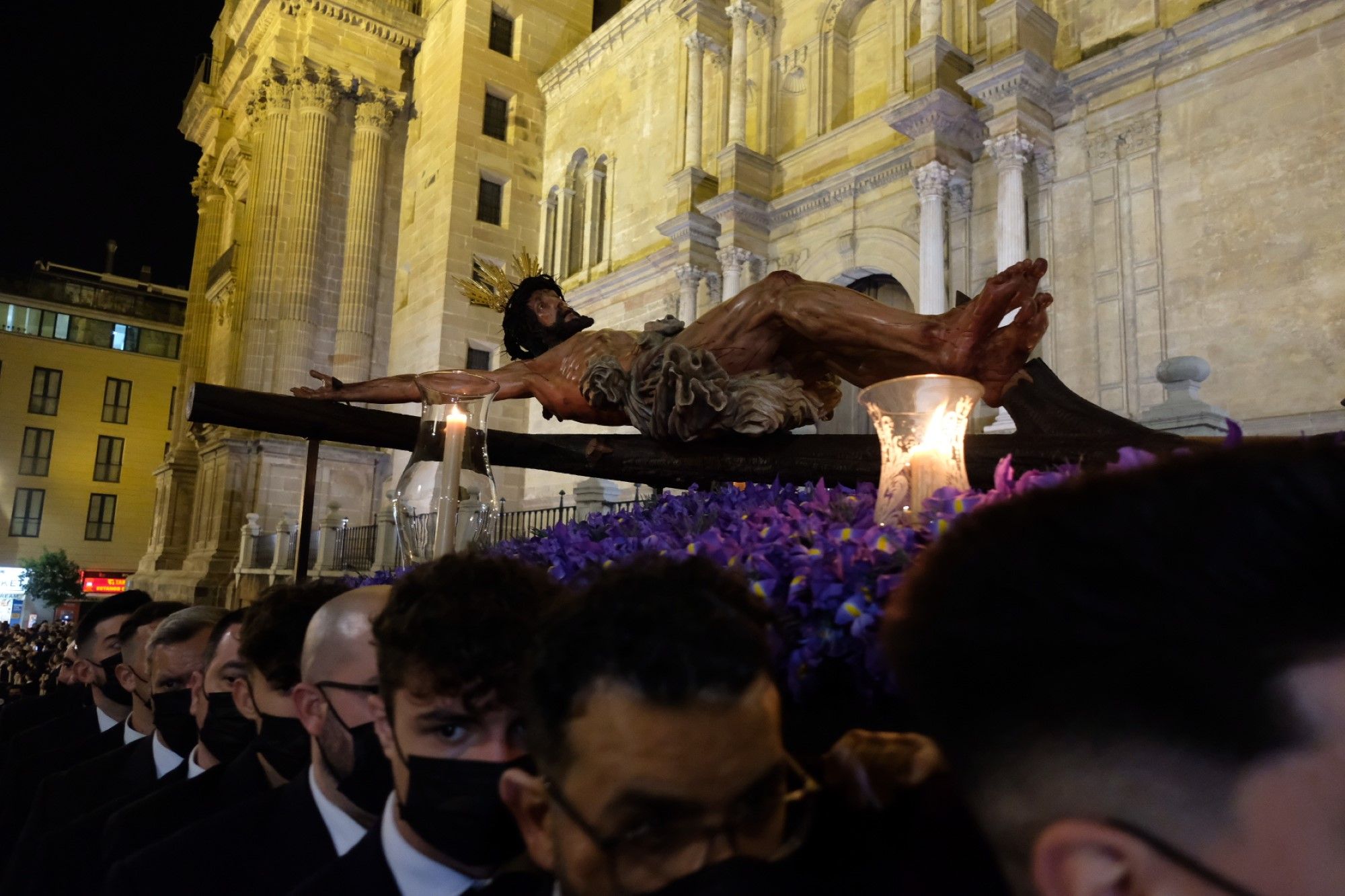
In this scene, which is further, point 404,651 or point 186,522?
point 186,522

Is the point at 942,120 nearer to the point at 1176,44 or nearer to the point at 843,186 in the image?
the point at 843,186

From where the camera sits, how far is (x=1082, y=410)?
9.95 feet

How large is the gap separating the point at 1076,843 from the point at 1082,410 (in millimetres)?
2643

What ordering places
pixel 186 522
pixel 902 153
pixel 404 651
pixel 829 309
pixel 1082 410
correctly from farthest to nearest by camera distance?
pixel 186 522, pixel 902 153, pixel 829 309, pixel 1082 410, pixel 404 651

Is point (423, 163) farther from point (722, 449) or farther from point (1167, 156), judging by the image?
point (722, 449)

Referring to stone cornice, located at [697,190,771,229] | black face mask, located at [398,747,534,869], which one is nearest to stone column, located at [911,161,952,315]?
stone cornice, located at [697,190,771,229]

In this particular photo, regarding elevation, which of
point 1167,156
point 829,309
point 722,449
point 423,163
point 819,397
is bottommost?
point 722,449

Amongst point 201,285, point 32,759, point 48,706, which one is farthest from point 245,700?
point 201,285

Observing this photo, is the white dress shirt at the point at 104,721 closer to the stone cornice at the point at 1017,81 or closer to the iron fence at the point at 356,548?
the stone cornice at the point at 1017,81

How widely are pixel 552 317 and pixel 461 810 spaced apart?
3.02 metres

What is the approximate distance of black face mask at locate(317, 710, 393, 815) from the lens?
2.08 metres

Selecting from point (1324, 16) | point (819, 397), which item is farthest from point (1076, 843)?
point (1324, 16)

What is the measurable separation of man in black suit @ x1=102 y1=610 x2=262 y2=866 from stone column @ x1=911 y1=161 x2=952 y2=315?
10.6 metres

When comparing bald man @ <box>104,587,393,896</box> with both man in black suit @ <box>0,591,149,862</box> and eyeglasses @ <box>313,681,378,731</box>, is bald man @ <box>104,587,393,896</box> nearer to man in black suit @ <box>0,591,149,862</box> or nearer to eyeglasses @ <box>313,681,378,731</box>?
eyeglasses @ <box>313,681,378,731</box>
